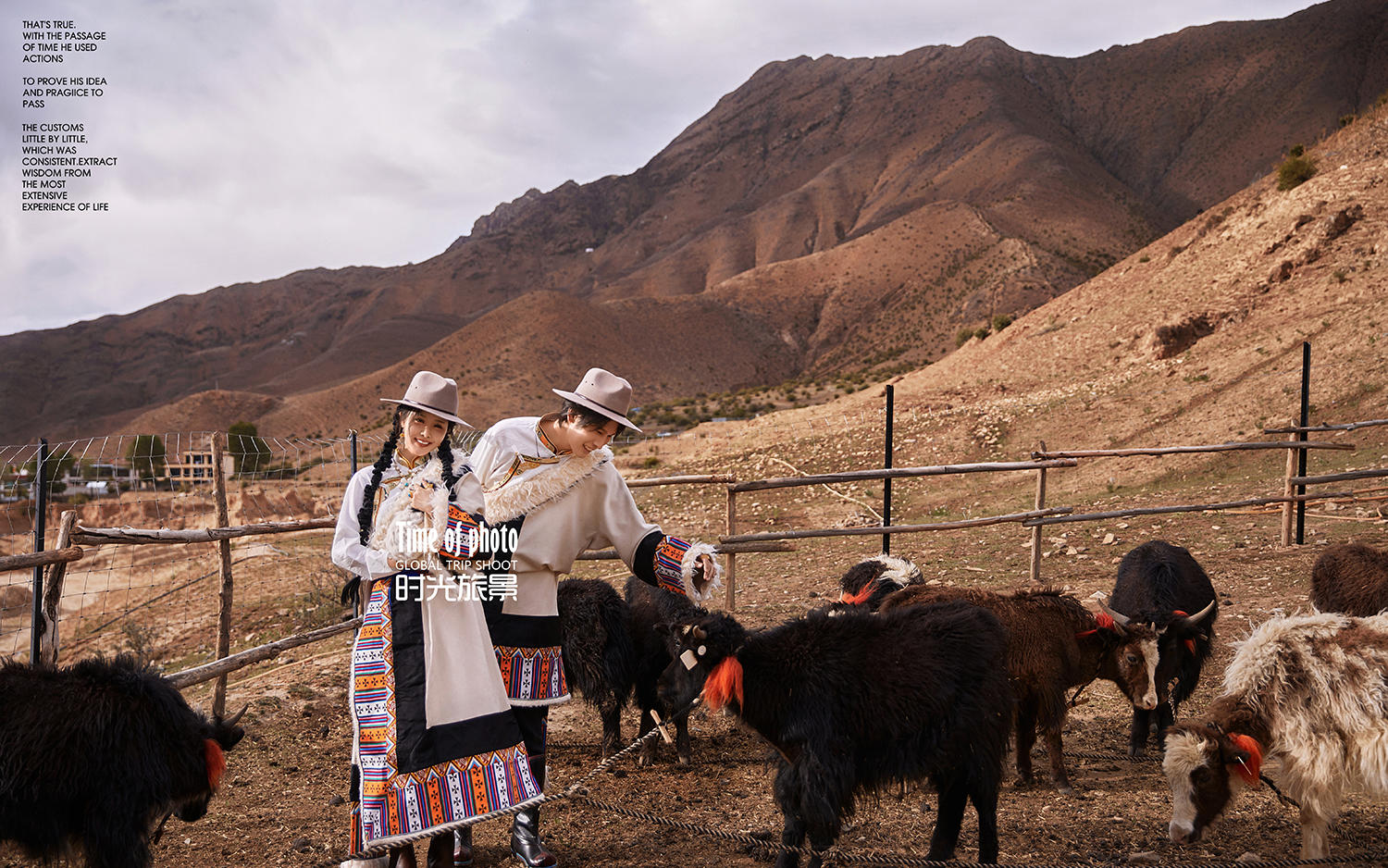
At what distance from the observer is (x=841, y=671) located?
318 cm

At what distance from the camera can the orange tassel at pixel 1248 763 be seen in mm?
3236

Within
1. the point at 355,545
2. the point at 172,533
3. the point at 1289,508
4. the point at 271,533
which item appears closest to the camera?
the point at 355,545

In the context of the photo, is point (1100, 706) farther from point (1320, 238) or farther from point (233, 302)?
point (233, 302)

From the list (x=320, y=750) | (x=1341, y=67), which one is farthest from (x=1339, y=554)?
(x=1341, y=67)

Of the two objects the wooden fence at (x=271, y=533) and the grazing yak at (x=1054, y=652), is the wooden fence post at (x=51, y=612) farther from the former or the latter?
the grazing yak at (x=1054, y=652)

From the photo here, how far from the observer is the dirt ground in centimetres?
368

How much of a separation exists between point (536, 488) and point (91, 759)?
166 cm

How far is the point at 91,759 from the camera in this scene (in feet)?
8.77

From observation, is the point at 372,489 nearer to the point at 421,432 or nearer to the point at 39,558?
the point at 421,432

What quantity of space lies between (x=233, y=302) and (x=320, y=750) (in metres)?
103

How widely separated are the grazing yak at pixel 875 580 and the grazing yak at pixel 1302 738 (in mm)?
1717

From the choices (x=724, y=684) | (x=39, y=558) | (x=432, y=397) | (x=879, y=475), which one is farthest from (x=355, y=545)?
(x=879, y=475)

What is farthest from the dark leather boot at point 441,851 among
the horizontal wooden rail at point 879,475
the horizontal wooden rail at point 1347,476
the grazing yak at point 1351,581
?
the horizontal wooden rail at point 1347,476

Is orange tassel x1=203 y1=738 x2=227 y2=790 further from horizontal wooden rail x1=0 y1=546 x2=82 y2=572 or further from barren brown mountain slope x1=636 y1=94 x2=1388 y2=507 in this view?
barren brown mountain slope x1=636 y1=94 x2=1388 y2=507
